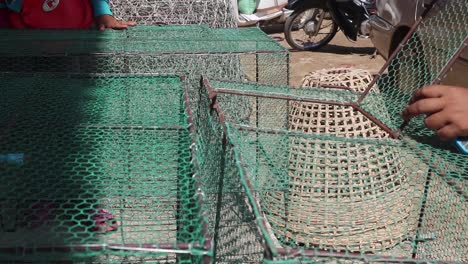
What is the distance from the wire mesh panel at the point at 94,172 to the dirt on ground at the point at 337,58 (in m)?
4.19

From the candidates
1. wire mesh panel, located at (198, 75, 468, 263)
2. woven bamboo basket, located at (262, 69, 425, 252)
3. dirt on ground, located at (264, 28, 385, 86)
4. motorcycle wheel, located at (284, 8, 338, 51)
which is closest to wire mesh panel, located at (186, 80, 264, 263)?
wire mesh panel, located at (198, 75, 468, 263)

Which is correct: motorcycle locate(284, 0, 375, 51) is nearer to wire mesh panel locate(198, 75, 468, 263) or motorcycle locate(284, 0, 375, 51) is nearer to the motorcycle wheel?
the motorcycle wheel

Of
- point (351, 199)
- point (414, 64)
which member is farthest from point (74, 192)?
point (414, 64)

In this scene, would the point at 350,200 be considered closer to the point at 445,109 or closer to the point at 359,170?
the point at 359,170

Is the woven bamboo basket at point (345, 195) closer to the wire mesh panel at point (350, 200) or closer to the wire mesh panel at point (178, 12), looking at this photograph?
the wire mesh panel at point (350, 200)

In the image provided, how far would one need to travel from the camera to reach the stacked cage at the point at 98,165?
1197mm

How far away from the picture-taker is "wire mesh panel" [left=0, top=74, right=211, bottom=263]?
3.79 ft

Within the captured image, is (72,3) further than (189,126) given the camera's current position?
Yes

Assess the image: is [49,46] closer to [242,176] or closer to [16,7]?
[16,7]

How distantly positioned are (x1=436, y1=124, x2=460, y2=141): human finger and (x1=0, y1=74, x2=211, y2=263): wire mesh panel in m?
0.81

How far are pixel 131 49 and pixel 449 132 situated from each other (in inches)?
69.2

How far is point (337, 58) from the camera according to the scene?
7.53 meters

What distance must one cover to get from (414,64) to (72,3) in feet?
6.61

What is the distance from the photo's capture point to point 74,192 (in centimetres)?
146
